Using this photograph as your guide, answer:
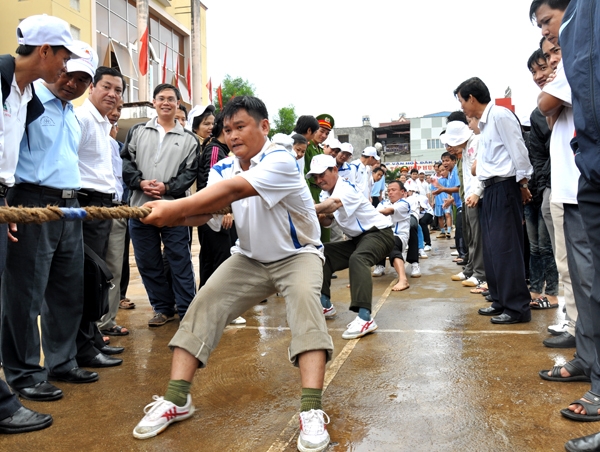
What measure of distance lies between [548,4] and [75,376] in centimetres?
357

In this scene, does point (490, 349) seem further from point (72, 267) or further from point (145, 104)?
point (145, 104)

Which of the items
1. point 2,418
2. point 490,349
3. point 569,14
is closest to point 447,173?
point 490,349

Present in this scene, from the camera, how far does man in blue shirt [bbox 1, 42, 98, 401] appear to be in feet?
9.95

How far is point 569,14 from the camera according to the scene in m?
2.34

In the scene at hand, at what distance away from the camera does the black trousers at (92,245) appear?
3.70 meters

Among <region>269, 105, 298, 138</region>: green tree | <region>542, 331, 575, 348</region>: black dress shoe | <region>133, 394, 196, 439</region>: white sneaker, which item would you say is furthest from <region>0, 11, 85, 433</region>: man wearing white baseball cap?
<region>269, 105, 298, 138</region>: green tree

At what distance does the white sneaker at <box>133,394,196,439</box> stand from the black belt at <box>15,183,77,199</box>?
137 centimetres

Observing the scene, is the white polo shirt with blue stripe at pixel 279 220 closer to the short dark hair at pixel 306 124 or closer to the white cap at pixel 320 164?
the white cap at pixel 320 164

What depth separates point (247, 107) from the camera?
9.86ft

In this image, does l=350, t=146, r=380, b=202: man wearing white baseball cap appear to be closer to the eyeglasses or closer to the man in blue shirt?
the eyeglasses

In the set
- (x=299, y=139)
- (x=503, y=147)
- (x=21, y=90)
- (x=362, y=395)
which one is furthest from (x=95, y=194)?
(x=503, y=147)

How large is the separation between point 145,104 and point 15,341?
16789 millimetres

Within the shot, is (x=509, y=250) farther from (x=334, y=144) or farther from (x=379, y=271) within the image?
(x=334, y=144)

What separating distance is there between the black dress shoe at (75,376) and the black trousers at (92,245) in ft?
1.01
